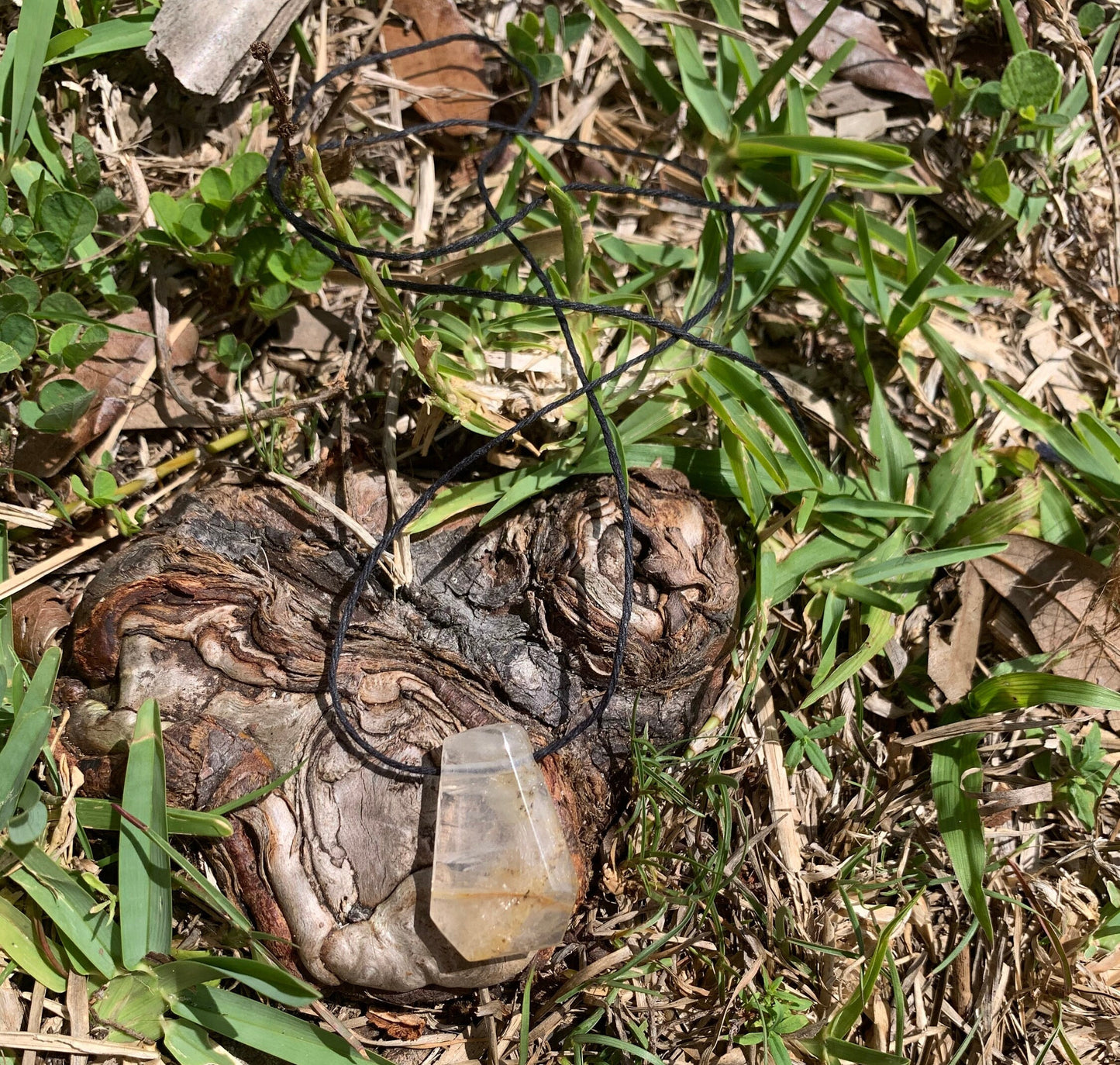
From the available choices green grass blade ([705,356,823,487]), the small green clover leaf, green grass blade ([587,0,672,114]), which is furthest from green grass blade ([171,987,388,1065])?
green grass blade ([587,0,672,114])

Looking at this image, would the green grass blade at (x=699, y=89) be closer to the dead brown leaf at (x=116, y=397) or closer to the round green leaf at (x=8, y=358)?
the dead brown leaf at (x=116, y=397)

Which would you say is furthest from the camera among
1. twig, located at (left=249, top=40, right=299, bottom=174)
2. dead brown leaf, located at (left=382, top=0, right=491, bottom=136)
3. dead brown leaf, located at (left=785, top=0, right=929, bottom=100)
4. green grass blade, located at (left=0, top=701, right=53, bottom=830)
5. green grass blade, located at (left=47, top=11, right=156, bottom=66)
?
dead brown leaf, located at (left=785, top=0, right=929, bottom=100)

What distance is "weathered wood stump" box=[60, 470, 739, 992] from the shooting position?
5.76ft

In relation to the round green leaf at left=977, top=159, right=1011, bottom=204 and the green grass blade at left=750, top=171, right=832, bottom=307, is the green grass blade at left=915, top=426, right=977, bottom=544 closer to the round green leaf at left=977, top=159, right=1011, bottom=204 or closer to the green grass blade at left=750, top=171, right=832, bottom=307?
the green grass blade at left=750, top=171, right=832, bottom=307

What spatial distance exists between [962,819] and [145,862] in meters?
1.91

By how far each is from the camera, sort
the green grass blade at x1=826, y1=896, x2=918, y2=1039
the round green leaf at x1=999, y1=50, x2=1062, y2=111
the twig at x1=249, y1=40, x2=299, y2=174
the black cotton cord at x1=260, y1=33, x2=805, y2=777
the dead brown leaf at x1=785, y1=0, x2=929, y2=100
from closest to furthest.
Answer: the twig at x1=249, y1=40, x2=299, y2=174
the black cotton cord at x1=260, y1=33, x2=805, y2=777
the green grass blade at x1=826, y1=896, x2=918, y2=1039
the round green leaf at x1=999, y1=50, x2=1062, y2=111
the dead brown leaf at x1=785, y1=0, x2=929, y2=100

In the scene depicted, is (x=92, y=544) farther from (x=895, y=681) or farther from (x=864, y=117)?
(x=864, y=117)

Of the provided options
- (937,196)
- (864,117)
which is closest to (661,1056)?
(937,196)

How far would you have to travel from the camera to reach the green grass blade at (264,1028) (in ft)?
5.93

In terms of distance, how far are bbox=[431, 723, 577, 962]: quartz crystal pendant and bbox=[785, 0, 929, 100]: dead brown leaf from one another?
2.34 meters

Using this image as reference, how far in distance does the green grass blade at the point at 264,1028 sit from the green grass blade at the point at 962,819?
4.86ft

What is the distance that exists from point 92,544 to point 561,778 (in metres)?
1.29

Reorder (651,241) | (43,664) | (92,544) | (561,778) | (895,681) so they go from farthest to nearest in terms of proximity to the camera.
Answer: (651,241) → (895,681) → (92,544) → (561,778) → (43,664)

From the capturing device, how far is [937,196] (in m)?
2.75
